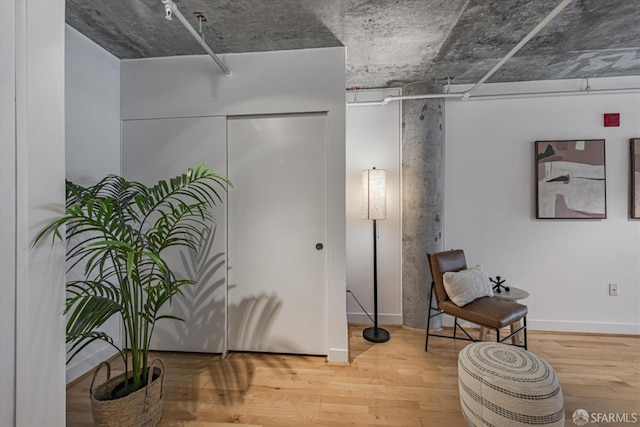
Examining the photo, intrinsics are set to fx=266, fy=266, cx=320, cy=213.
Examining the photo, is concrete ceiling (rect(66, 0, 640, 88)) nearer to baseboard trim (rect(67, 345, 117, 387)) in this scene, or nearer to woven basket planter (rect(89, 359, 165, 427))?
woven basket planter (rect(89, 359, 165, 427))

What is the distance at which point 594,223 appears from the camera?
267 cm

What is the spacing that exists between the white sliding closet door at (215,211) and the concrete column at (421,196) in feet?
6.15

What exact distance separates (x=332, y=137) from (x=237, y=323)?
1787 mm

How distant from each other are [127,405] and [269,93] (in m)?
2.24

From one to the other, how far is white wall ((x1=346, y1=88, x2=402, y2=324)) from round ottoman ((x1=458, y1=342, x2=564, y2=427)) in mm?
1441

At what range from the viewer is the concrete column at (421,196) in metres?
2.79

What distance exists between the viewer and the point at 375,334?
260cm

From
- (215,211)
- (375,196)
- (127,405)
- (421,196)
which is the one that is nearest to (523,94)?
(421,196)

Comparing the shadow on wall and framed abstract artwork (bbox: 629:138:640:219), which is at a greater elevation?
framed abstract artwork (bbox: 629:138:640:219)

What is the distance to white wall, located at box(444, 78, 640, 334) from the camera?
2.64 m

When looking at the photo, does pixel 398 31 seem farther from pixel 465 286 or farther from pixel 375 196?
pixel 465 286

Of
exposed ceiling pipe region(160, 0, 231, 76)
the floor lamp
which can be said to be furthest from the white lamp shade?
exposed ceiling pipe region(160, 0, 231, 76)

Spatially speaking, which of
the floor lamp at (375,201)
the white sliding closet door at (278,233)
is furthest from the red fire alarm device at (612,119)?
the white sliding closet door at (278,233)

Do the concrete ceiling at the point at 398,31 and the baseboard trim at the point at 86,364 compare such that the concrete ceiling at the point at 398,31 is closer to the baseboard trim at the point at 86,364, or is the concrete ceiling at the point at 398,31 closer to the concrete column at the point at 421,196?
the concrete column at the point at 421,196
